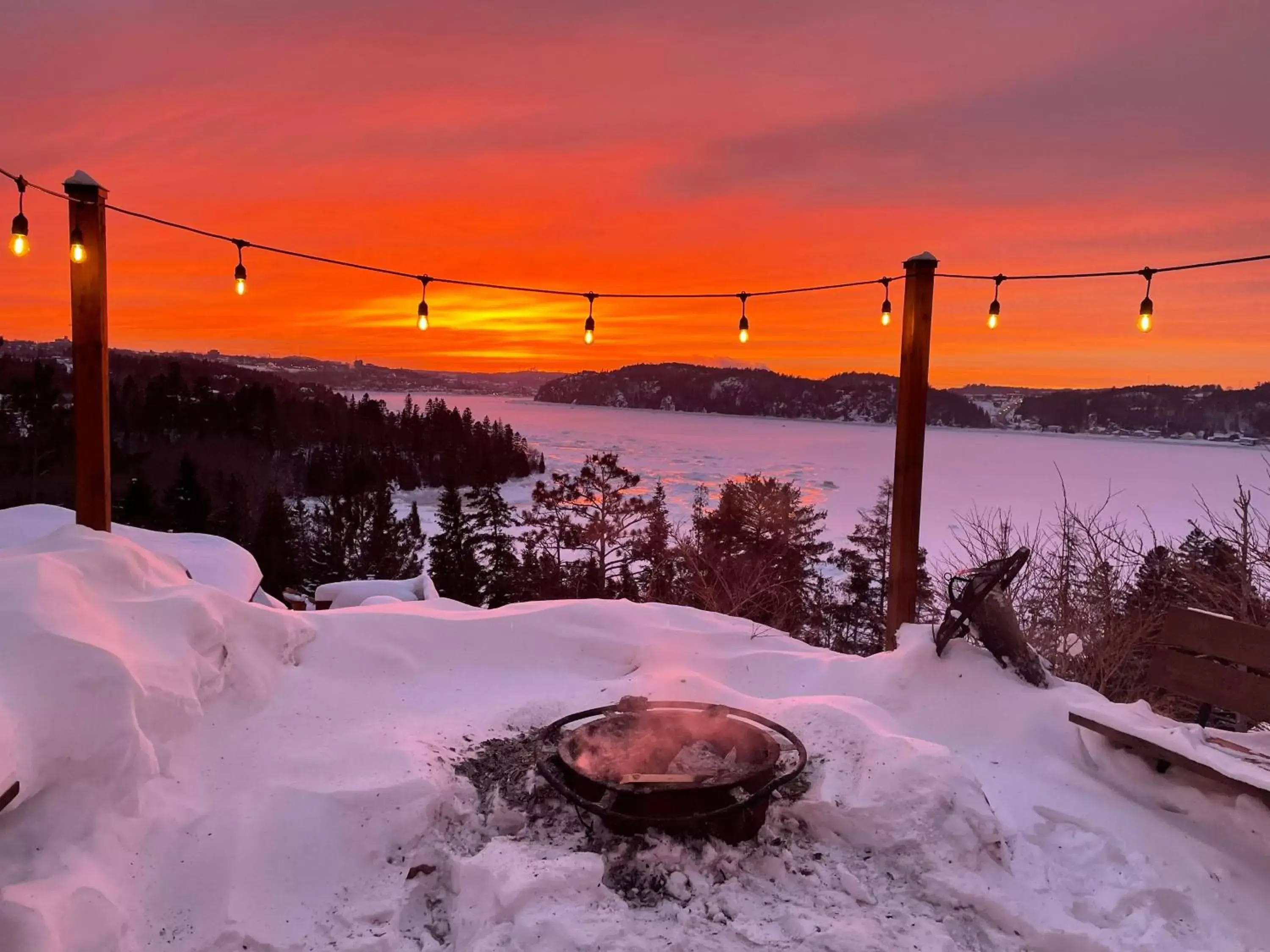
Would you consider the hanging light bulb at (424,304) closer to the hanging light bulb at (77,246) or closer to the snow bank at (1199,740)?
the hanging light bulb at (77,246)

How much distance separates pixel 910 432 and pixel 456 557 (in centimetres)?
2816

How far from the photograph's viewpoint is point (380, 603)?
634cm

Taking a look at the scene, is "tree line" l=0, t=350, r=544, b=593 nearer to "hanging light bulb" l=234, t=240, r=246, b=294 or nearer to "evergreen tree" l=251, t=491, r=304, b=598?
"evergreen tree" l=251, t=491, r=304, b=598

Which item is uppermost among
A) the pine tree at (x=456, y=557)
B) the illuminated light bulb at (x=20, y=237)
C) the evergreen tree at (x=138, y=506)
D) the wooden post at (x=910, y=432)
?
the illuminated light bulb at (x=20, y=237)

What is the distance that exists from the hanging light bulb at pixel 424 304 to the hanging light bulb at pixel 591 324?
4.26 feet

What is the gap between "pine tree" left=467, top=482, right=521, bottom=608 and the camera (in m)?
30.8

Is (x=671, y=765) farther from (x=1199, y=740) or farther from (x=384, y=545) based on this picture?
(x=384, y=545)

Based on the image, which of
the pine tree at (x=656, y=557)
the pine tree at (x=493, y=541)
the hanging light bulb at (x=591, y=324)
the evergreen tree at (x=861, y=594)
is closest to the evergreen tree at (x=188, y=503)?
the pine tree at (x=493, y=541)

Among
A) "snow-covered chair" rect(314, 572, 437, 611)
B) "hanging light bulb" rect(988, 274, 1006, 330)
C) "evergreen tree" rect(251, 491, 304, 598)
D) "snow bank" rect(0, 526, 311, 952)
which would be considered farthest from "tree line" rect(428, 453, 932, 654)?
"snow bank" rect(0, 526, 311, 952)

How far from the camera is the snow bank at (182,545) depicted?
5.90m

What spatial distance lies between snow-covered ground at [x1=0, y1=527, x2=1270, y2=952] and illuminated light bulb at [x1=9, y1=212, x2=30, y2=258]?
66.4 inches

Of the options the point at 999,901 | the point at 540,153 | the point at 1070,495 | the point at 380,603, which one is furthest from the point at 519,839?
the point at 1070,495

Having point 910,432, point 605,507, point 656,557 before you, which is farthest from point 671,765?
point 605,507

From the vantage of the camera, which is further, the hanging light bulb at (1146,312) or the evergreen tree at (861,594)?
the evergreen tree at (861,594)
